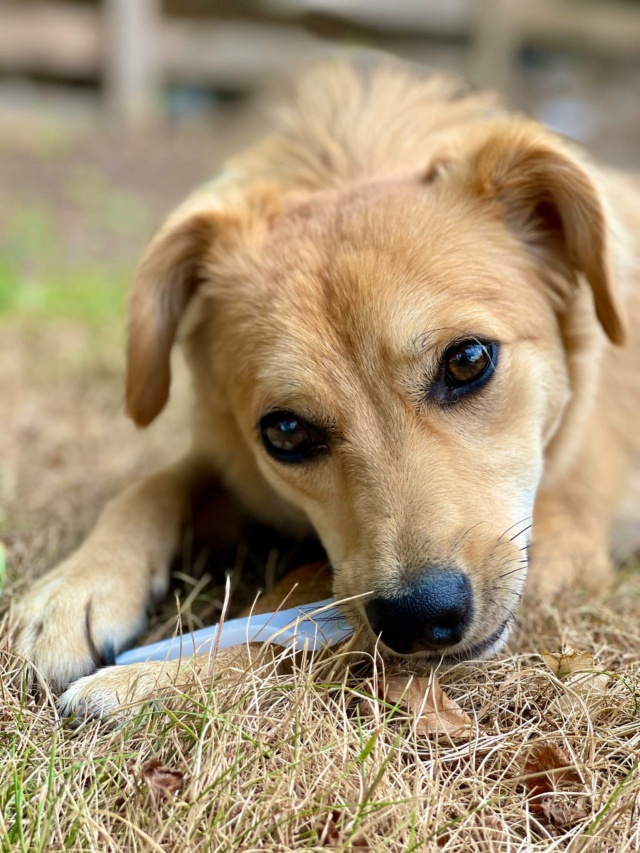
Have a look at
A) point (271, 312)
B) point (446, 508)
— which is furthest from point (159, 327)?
point (446, 508)

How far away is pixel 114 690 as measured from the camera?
2.08 metres

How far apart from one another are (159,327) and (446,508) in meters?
1.34

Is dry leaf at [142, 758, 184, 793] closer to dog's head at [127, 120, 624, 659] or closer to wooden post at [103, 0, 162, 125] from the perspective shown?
dog's head at [127, 120, 624, 659]

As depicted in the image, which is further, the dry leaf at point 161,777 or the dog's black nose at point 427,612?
the dog's black nose at point 427,612

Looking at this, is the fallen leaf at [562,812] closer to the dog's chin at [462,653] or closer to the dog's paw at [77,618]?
the dog's chin at [462,653]

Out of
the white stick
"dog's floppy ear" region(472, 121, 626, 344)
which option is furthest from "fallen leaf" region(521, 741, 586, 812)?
"dog's floppy ear" region(472, 121, 626, 344)

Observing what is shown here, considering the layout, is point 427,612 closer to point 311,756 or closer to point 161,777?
point 311,756

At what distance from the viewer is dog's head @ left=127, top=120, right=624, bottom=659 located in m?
2.09

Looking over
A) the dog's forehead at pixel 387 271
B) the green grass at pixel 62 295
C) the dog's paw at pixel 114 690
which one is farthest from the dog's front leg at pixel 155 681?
the green grass at pixel 62 295

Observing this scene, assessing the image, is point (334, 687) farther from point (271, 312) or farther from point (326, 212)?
point (326, 212)

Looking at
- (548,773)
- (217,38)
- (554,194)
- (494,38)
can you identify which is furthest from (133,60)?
(548,773)

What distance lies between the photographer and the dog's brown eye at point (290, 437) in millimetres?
2449

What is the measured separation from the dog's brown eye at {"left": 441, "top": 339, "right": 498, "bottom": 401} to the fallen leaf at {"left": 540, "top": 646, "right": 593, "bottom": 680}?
0.74 m

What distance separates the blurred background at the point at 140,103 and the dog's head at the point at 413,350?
1.83 m
